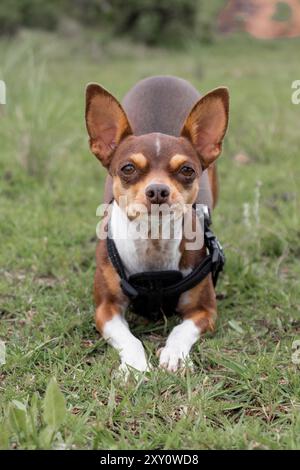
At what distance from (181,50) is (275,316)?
1120 cm

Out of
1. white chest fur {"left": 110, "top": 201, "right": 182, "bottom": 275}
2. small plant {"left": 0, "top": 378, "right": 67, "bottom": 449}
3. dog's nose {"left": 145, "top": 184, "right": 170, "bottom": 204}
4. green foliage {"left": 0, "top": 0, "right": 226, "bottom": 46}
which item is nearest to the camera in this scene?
small plant {"left": 0, "top": 378, "right": 67, "bottom": 449}

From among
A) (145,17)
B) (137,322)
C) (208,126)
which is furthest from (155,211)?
(145,17)

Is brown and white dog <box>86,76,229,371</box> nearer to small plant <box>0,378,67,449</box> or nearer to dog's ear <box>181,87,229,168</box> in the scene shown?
dog's ear <box>181,87,229,168</box>

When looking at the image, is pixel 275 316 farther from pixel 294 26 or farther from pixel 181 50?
pixel 181 50

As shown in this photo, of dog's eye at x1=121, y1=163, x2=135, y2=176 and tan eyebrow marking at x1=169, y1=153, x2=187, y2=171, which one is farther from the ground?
tan eyebrow marking at x1=169, y1=153, x2=187, y2=171

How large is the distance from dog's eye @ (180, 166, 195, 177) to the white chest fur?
0.21 metres

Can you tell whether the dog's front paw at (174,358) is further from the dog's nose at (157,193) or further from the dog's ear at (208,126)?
the dog's ear at (208,126)

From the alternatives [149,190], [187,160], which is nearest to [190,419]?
[149,190]

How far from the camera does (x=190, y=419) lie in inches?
87.9

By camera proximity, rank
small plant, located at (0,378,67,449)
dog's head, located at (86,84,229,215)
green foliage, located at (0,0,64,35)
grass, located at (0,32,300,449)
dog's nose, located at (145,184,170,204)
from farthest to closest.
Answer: green foliage, located at (0,0,64,35)
dog's head, located at (86,84,229,215)
dog's nose, located at (145,184,170,204)
grass, located at (0,32,300,449)
small plant, located at (0,378,67,449)

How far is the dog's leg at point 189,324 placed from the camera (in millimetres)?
2650

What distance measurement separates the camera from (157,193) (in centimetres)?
245

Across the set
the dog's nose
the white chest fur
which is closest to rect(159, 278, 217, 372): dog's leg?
the white chest fur

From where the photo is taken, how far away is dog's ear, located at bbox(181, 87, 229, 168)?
2844 millimetres
